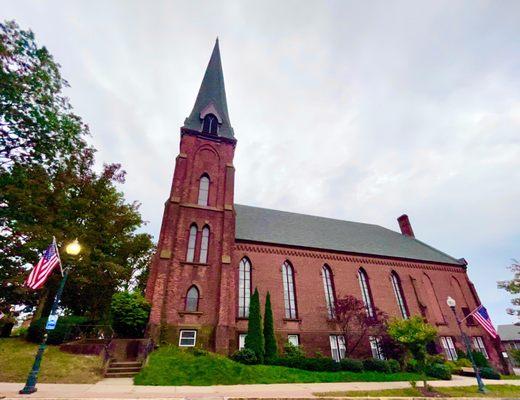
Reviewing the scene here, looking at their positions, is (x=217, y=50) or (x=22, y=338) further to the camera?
(x=217, y=50)

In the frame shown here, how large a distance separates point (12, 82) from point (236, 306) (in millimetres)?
17538

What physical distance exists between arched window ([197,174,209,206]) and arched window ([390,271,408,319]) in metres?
19.3

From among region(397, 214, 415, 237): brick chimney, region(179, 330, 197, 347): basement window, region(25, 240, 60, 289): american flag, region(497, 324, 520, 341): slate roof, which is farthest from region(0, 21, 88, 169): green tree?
region(497, 324, 520, 341): slate roof

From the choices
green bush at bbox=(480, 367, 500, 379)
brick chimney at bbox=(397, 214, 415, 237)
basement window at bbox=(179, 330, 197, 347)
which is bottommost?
green bush at bbox=(480, 367, 500, 379)

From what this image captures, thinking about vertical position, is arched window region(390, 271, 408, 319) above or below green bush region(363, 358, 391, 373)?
above

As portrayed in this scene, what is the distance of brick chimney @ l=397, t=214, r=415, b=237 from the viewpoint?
3575 cm

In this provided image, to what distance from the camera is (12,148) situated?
12.6 metres

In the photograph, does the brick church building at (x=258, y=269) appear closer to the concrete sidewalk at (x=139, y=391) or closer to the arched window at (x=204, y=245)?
the arched window at (x=204, y=245)

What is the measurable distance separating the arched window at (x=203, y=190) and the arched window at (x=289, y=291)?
28.3 feet

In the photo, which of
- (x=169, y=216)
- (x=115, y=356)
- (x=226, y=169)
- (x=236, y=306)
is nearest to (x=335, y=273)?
(x=236, y=306)

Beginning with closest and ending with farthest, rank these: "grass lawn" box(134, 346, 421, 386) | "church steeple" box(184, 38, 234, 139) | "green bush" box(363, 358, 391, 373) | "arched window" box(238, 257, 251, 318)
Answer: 1. "grass lawn" box(134, 346, 421, 386)
2. "green bush" box(363, 358, 391, 373)
3. "arched window" box(238, 257, 251, 318)
4. "church steeple" box(184, 38, 234, 139)

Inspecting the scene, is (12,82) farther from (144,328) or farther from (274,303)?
(274,303)

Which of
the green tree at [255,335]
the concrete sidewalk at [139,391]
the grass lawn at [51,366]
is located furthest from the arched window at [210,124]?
the concrete sidewalk at [139,391]

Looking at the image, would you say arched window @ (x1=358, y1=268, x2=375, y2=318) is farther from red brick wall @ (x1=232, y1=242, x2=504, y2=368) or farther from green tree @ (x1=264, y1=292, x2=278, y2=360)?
green tree @ (x1=264, y1=292, x2=278, y2=360)
